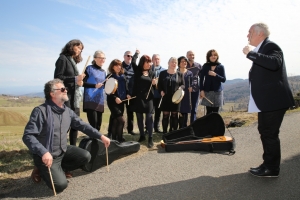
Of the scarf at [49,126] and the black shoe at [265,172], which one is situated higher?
the scarf at [49,126]

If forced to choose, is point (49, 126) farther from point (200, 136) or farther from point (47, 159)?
point (200, 136)

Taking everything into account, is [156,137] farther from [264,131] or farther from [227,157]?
[264,131]

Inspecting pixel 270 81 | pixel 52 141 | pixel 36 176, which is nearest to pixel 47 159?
pixel 52 141

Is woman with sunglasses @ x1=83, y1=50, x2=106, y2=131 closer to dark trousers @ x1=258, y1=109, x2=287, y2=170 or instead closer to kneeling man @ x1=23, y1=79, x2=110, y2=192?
kneeling man @ x1=23, y1=79, x2=110, y2=192

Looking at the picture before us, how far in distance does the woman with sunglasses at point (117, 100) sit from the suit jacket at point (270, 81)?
11.1 feet

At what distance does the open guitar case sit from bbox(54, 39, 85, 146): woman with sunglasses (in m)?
2.26

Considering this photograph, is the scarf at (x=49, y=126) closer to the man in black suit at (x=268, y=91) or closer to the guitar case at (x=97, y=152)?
the guitar case at (x=97, y=152)

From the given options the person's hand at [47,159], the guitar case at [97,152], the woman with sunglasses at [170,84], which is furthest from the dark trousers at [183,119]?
the person's hand at [47,159]

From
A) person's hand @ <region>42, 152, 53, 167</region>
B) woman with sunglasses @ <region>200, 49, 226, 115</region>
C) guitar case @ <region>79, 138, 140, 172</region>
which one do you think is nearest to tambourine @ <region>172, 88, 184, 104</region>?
woman with sunglasses @ <region>200, 49, 226, 115</region>

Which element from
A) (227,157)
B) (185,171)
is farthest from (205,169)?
(227,157)

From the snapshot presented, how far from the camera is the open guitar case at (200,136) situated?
5.37 m

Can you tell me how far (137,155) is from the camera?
531 centimetres

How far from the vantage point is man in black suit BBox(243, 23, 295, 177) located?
362 centimetres

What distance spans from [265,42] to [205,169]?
2.42 meters
